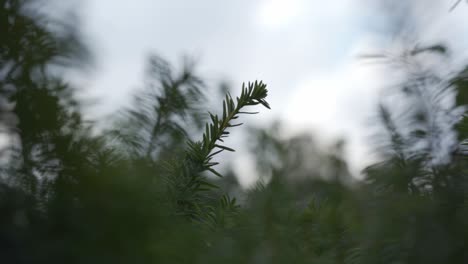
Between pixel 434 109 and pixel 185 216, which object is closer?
pixel 185 216

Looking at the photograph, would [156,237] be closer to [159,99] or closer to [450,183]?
[450,183]

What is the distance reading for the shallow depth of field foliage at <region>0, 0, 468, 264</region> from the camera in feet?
0.66

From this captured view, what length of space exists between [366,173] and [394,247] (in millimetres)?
316

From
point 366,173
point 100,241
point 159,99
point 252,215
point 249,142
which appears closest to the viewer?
point 100,241

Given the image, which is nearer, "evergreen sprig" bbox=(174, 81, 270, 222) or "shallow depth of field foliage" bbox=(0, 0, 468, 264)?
"shallow depth of field foliage" bbox=(0, 0, 468, 264)

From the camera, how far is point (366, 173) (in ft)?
1.85

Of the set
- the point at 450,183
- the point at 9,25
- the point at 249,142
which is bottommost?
the point at 450,183

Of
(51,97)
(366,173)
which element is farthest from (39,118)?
(366,173)

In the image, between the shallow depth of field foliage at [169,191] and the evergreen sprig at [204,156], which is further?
the evergreen sprig at [204,156]

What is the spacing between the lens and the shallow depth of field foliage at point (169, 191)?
7.9 inches

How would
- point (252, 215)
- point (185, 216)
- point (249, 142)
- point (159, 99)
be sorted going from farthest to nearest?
1. point (249, 142)
2. point (159, 99)
3. point (185, 216)
4. point (252, 215)

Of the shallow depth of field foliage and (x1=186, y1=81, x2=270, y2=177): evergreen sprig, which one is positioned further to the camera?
(x1=186, y1=81, x2=270, y2=177): evergreen sprig

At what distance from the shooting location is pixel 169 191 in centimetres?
41

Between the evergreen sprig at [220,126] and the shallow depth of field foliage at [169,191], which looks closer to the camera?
the shallow depth of field foliage at [169,191]
